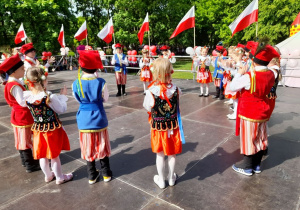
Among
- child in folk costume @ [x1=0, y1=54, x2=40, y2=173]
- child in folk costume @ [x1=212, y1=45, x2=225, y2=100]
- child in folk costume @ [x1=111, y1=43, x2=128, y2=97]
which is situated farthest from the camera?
child in folk costume @ [x1=111, y1=43, x2=128, y2=97]

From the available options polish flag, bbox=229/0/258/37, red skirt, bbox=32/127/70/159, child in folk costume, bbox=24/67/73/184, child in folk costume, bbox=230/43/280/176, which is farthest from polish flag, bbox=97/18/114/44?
child in folk costume, bbox=230/43/280/176

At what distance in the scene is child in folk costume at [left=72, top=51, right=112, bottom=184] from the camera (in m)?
2.95

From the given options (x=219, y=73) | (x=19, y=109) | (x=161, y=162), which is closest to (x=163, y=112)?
(x=161, y=162)

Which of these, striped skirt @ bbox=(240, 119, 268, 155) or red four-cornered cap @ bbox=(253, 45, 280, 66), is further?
striped skirt @ bbox=(240, 119, 268, 155)

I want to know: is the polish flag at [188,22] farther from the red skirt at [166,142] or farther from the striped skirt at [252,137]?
the red skirt at [166,142]

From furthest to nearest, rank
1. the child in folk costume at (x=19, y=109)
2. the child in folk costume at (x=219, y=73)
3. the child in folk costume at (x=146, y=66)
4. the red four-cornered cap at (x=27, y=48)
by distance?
the child in folk costume at (x=146, y=66) < the child in folk costume at (x=219, y=73) < the red four-cornered cap at (x=27, y=48) < the child in folk costume at (x=19, y=109)

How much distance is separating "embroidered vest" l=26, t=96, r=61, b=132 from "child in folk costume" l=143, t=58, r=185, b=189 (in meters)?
1.22

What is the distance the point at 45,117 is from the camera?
10.0 ft

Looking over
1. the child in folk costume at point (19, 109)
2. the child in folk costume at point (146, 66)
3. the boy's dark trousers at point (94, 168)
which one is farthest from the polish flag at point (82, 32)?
the boy's dark trousers at point (94, 168)

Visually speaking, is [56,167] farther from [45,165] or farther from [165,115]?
[165,115]

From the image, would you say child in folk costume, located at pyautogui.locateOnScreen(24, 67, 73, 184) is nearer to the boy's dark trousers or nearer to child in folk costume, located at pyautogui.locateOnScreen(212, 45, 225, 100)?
the boy's dark trousers

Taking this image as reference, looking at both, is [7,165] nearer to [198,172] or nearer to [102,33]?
[198,172]

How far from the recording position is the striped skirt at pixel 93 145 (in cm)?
313

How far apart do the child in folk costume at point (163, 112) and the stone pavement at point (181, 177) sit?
362mm
